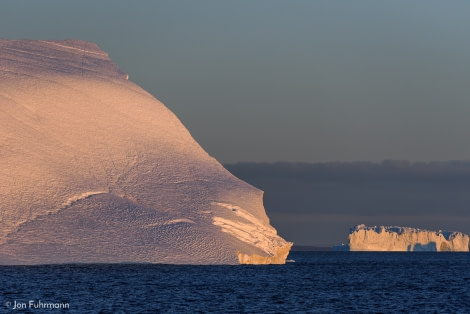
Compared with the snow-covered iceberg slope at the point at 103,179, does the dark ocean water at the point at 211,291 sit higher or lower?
lower

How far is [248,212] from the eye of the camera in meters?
91.5

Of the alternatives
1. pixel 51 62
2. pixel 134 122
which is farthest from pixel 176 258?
pixel 51 62

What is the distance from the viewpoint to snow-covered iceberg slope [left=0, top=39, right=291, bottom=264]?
265 feet

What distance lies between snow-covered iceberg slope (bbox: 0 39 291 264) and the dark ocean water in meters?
2.15

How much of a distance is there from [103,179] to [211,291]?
93.0ft

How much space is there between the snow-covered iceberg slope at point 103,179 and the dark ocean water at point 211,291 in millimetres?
2147

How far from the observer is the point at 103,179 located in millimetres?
90938

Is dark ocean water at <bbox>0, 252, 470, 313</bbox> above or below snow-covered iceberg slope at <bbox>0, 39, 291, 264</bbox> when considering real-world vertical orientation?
below

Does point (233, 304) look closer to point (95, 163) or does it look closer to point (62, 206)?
point (62, 206)

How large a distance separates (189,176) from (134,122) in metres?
9.17

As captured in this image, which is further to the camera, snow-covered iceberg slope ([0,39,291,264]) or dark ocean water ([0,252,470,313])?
snow-covered iceberg slope ([0,39,291,264])

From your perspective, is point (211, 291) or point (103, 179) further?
point (103, 179)

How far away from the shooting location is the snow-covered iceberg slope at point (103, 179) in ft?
265

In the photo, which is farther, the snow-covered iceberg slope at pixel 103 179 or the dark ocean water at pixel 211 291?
the snow-covered iceberg slope at pixel 103 179
